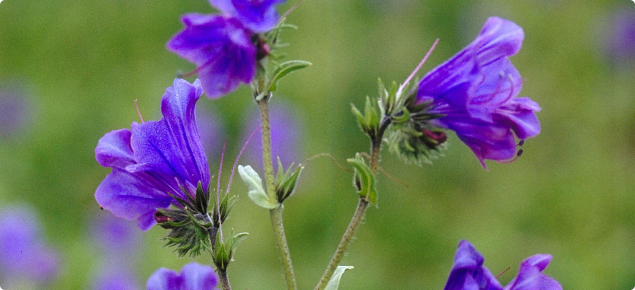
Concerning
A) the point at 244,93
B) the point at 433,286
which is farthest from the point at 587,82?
the point at 244,93

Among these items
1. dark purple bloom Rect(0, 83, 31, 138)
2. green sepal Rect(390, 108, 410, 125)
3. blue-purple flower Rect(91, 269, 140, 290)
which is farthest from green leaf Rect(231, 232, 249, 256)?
dark purple bloom Rect(0, 83, 31, 138)

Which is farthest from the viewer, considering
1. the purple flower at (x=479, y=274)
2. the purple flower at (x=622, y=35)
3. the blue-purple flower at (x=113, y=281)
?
the purple flower at (x=622, y=35)

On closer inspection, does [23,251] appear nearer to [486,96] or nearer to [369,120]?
[369,120]

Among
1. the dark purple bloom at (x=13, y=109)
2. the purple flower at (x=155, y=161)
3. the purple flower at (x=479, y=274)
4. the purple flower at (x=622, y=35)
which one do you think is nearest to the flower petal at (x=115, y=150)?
the purple flower at (x=155, y=161)

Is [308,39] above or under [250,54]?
above

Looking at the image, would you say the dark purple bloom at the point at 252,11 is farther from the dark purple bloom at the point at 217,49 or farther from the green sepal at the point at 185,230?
the green sepal at the point at 185,230

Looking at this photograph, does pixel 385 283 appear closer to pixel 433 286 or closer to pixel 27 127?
pixel 433 286
